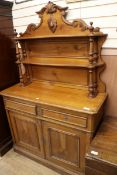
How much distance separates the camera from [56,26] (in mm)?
1760

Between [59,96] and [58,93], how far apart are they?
0.29ft

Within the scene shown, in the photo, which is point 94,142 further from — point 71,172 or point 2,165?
point 2,165

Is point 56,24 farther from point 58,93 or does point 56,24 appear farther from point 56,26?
point 58,93

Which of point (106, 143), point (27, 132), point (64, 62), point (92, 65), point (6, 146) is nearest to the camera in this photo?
point (106, 143)

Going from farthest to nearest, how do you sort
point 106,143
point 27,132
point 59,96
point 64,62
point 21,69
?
point 21,69
point 27,132
point 64,62
point 59,96
point 106,143

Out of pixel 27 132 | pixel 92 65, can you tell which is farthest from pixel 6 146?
pixel 92 65

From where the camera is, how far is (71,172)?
181cm

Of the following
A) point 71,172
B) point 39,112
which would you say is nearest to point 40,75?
point 39,112

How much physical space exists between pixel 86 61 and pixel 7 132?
5.05 ft

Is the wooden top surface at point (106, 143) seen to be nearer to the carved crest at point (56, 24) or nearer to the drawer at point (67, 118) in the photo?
the drawer at point (67, 118)

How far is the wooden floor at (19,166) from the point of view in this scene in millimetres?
1953

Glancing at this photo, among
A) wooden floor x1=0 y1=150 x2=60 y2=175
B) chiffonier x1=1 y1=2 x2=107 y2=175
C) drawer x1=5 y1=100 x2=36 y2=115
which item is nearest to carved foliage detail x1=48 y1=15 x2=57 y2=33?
chiffonier x1=1 y1=2 x2=107 y2=175

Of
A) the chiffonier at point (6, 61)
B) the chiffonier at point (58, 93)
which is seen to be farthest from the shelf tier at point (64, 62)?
the chiffonier at point (6, 61)

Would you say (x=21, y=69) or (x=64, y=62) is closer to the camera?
(x=64, y=62)
